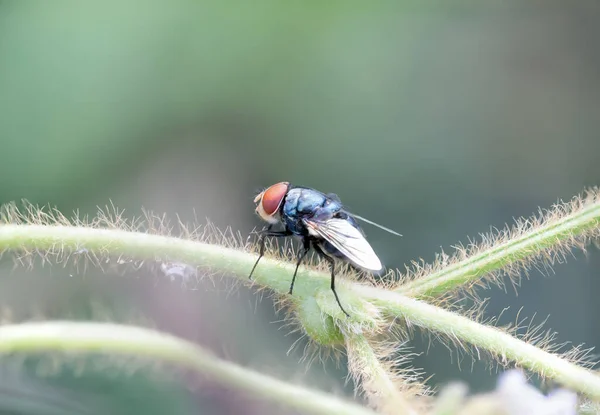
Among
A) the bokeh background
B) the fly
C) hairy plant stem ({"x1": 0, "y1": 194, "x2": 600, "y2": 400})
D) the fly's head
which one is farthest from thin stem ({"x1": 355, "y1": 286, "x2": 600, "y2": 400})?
the bokeh background

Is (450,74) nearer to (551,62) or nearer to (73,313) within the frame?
(551,62)

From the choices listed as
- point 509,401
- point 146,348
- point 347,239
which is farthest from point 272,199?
point 509,401

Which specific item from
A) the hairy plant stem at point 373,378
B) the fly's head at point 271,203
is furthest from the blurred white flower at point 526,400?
the fly's head at point 271,203

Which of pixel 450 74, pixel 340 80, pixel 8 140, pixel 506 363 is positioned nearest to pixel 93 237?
pixel 506 363

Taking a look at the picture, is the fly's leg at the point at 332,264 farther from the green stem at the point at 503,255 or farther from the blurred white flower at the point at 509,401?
the blurred white flower at the point at 509,401

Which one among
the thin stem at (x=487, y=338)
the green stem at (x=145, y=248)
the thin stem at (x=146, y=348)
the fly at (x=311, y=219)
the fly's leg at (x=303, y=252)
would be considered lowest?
the thin stem at (x=146, y=348)

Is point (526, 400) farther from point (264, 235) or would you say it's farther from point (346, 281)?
point (264, 235)

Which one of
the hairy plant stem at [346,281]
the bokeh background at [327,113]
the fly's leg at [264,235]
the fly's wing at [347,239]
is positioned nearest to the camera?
the hairy plant stem at [346,281]

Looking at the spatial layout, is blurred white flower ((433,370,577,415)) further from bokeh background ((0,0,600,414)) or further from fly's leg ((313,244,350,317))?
bokeh background ((0,0,600,414))
